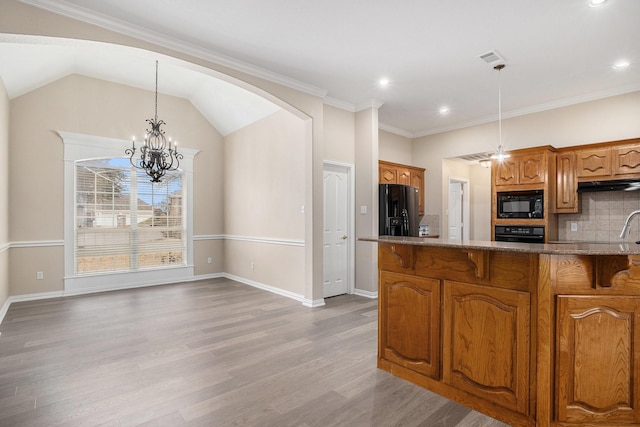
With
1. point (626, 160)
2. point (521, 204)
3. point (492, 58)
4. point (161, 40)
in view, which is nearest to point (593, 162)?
point (626, 160)

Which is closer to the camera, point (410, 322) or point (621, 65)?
point (410, 322)

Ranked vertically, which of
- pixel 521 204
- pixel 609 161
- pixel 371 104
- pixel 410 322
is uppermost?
pixel 371 104

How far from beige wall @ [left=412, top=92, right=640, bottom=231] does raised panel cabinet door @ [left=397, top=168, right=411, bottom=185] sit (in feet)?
1.86

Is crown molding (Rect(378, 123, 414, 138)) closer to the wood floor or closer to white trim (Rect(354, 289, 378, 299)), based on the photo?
white trim (Rect(354, 289, 378, 299))

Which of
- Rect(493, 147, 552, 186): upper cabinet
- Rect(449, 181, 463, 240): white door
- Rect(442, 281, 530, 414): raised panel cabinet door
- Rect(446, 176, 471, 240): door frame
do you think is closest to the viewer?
Rect(442, 281, 530, 414): raised panel cabinet door

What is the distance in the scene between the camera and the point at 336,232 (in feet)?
17.4

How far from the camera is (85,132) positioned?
547 centimetres

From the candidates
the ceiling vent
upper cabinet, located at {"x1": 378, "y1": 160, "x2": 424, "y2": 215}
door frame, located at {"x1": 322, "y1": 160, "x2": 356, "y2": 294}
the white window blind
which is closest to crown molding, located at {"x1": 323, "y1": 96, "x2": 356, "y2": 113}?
door frame, located at {"x1": 322, "y1": 160, "x2": 356, "y2": 294}

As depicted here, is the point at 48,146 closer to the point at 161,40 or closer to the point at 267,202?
the point at 161,40

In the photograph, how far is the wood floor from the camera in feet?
6.97

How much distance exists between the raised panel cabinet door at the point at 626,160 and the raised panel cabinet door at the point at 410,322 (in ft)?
12.7

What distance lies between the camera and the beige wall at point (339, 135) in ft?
16.6

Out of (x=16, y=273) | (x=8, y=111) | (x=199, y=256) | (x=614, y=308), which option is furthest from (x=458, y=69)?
(x=16, y=273)

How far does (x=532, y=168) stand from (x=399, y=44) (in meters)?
3.05
